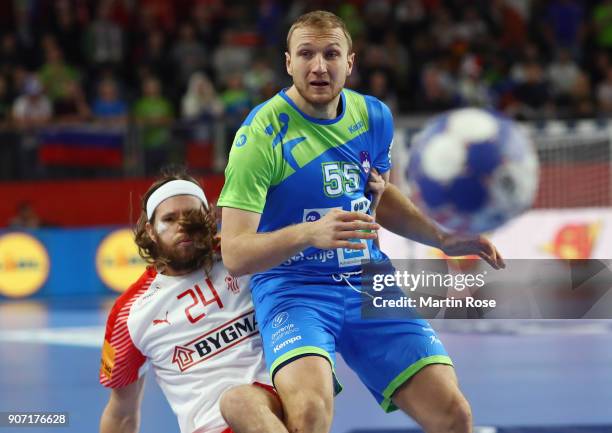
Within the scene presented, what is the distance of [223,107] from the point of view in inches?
525

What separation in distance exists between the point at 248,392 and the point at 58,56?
10.7 meters

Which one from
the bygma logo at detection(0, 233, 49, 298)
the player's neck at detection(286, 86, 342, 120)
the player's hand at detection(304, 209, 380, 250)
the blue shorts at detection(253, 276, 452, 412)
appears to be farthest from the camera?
the bygma logo at detection(0, 233, 49, 298)

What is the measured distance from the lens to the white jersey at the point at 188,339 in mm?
3988

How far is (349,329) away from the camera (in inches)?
156

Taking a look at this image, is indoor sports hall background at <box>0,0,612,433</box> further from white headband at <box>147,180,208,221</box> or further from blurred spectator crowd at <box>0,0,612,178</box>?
white headband at <box>147,180,208,221</box>

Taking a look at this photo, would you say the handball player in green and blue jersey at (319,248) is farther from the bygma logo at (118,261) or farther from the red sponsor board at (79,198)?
the red sponsor board at (79,198)

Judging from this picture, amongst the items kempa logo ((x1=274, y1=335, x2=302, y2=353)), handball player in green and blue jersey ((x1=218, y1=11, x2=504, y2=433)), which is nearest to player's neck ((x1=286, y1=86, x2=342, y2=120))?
handball player in green and blue jersey ((x1=218, y1=11, x2=504, y2=433))

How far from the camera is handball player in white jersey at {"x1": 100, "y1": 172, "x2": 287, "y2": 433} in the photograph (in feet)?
13.1

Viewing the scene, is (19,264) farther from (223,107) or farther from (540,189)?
(540,189)

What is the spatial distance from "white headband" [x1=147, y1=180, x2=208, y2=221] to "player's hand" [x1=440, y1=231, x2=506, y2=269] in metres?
1.00

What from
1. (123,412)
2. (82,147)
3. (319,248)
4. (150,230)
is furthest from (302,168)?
(82,147)

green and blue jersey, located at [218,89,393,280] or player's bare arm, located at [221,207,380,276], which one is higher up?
green and blue jersey, located at [218,89,393,280]

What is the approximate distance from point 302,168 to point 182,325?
2.62ft

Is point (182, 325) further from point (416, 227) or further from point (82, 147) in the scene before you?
point (82, 147)
